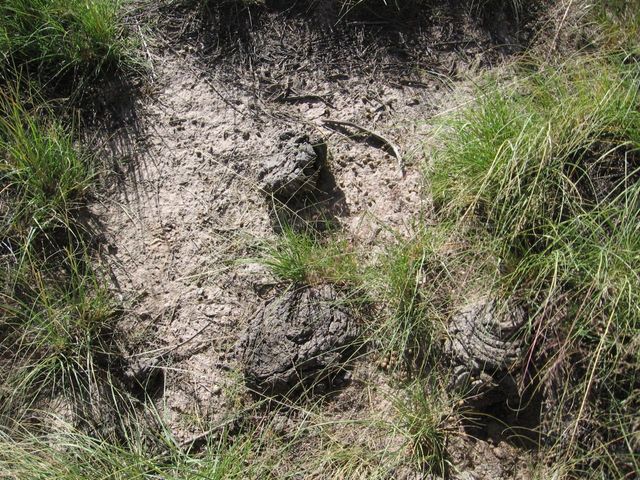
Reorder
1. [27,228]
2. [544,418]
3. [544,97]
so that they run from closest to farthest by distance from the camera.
→ [544,418] → [544,97] → [27,228]

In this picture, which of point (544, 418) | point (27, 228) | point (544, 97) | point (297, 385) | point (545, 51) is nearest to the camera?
point (544, 418)

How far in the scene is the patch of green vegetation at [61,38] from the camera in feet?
10.1

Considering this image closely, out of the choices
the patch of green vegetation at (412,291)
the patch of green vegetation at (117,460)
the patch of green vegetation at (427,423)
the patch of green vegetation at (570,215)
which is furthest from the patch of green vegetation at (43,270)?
the patch of green vegetation at (570,215)

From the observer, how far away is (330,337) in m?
2.49

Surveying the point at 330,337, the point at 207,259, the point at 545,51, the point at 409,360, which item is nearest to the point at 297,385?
the point at 330,337

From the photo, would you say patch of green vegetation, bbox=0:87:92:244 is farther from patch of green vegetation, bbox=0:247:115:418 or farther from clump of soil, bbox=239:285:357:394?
clump of soil, bbox=239:285:357:394

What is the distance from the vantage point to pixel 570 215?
2391 mm

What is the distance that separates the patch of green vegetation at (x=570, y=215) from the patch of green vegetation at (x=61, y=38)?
1.55 m

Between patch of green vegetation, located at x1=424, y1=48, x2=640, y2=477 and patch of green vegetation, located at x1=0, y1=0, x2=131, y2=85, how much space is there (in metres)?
1.55

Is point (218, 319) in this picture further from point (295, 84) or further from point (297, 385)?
point (295, 84)

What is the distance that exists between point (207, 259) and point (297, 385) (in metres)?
0.66

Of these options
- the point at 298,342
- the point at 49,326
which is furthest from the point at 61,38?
the point at 298,342

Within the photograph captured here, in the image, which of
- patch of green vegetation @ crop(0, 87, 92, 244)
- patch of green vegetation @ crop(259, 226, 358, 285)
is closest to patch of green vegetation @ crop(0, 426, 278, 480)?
patch of green vegetation @ crop(259, 226, 358, 285)

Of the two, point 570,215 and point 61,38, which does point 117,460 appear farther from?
point 61,38
